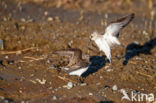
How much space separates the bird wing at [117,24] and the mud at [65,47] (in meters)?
0.78

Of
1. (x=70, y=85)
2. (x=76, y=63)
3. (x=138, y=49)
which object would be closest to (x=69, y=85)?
(x=70, y=85)

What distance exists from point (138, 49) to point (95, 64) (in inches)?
51.6

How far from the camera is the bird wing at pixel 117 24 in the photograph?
14.7ft

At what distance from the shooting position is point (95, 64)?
5477 mm

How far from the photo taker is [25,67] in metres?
5.21

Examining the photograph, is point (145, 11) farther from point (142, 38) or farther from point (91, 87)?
point (91, 87)

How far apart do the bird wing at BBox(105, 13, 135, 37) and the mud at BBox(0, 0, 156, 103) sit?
0.78 m

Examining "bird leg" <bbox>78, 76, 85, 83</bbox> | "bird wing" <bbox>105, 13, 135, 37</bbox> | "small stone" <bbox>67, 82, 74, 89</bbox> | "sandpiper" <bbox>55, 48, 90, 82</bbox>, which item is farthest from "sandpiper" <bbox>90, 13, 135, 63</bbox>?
"small stone" <bbox>67, 82, 74, 89</bbox>

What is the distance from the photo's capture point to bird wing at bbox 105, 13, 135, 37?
4483mm

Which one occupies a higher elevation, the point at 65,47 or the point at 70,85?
the point at 65,47

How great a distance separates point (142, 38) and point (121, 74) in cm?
197

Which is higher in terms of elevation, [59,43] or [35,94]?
[59,43]

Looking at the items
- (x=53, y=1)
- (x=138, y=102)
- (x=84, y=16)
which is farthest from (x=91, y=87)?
(x=53, y=1)

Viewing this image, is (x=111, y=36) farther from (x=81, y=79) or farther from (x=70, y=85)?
(x=70, y=85)
